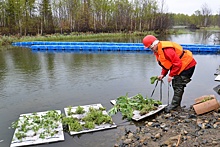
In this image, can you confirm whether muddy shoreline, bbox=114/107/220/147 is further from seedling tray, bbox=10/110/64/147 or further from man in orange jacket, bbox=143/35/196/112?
seedling tray, bbox=10/110/64/147

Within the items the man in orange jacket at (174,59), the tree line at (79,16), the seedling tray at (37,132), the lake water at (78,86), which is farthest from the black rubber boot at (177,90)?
the tree line at (79,16)

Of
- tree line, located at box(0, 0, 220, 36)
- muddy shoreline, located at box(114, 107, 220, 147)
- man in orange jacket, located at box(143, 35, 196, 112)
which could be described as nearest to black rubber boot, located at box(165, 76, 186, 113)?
man in orange jacket, located at box(143, 35, 196, 112)

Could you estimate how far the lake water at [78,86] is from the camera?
3939 millimetres

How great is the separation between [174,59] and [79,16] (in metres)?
28.7

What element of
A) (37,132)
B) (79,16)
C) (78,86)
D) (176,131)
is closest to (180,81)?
(176,131)

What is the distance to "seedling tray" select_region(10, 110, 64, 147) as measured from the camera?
136 inches

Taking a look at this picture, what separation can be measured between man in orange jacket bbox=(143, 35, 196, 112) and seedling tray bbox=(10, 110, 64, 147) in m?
2.16

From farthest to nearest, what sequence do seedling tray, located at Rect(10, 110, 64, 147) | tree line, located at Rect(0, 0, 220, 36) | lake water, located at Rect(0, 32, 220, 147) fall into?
tree line, located at Rect(0, 0, 220, 36) → lake water, located at Rect(0, 32, 220, 147) → seedling tray, located at Rect(10, 110, 64, 147)

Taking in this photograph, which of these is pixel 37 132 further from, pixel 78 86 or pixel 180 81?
pixel 78 86

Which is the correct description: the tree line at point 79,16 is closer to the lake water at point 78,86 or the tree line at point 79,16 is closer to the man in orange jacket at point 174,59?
the lake water at point 78,86

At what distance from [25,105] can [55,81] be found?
209 centimetres

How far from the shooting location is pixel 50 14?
1150 inches

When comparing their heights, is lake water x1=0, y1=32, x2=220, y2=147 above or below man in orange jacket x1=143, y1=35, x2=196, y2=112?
below

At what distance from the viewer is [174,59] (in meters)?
3.96
